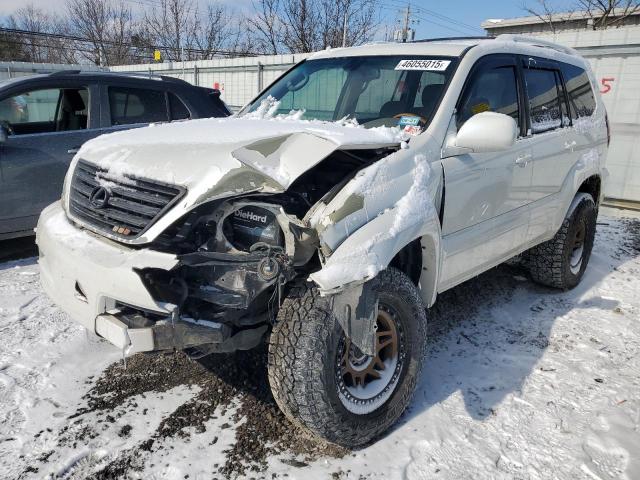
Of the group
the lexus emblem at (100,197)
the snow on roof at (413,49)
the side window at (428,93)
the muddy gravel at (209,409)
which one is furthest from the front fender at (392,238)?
the lexus emblem at (100,197)

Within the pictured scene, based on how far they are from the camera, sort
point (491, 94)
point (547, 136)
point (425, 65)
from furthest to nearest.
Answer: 1. point (547, 136)
2. point (491, 94)
3. point (425, 65)

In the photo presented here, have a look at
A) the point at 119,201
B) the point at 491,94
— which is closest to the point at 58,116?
the point at 119,201

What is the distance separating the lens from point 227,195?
2227 mm

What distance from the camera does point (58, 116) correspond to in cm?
563

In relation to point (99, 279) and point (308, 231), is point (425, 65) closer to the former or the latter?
point (308, 231)

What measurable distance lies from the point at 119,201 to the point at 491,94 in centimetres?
245

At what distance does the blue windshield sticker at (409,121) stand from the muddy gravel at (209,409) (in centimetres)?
172

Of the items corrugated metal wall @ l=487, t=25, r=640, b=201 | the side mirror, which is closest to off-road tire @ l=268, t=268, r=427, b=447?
the side mirror

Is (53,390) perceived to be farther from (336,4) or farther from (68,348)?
(336,4)

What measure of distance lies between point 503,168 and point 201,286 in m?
2.17

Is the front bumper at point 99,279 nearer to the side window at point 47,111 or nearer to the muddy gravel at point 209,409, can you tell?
the muddy gravel at point 209,409

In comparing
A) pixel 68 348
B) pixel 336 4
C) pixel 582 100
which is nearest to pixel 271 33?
pixel 336 4

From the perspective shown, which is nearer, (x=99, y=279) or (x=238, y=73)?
(x=99, y=279)

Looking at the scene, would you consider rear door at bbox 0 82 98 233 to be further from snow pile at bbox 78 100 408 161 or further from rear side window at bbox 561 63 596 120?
rear side window at bbox 561 63 596 120
